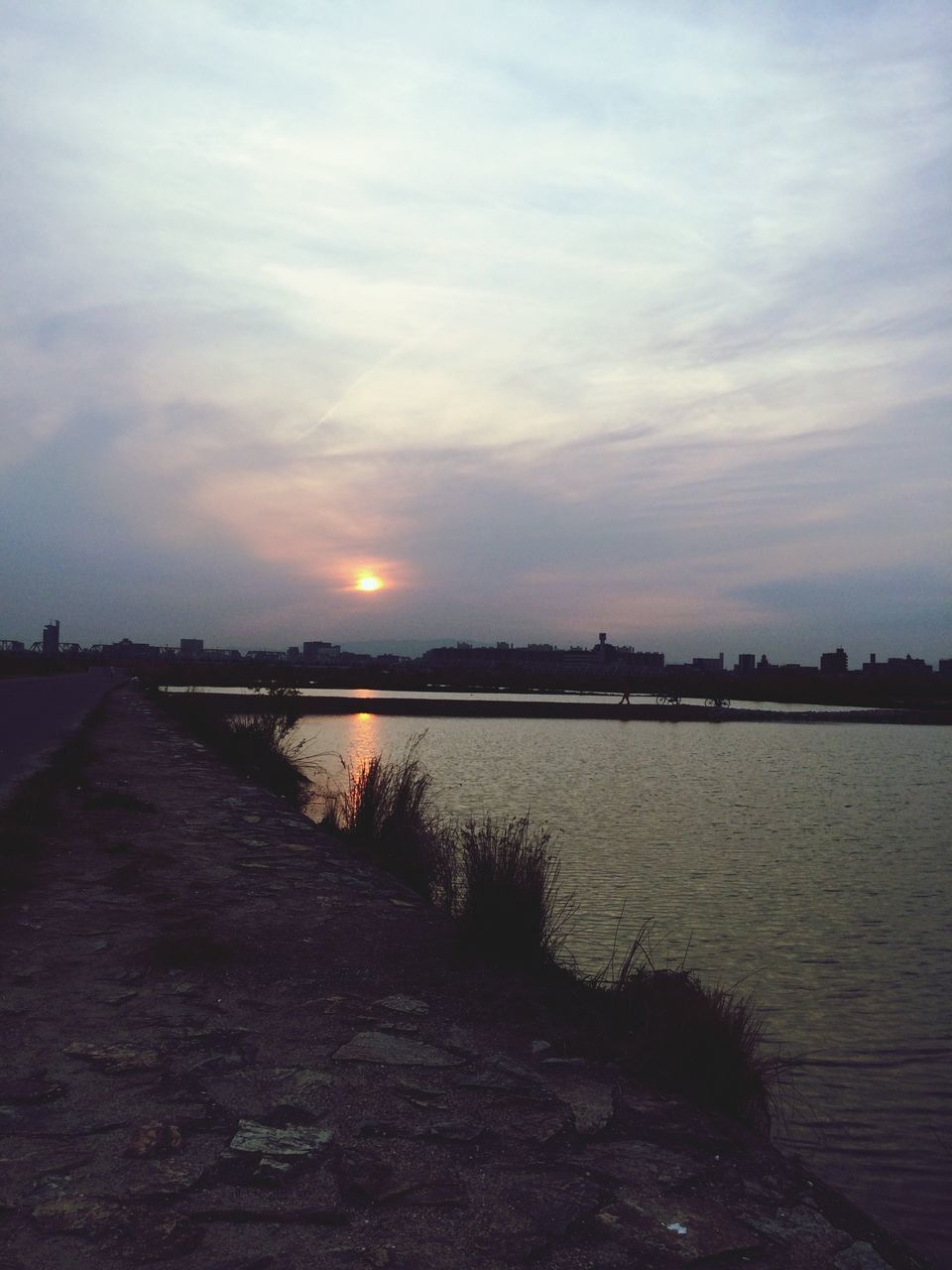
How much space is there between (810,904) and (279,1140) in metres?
7.31

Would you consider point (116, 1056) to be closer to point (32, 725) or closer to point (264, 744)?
point (264, 744)

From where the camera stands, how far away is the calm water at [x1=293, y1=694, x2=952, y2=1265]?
5.00m

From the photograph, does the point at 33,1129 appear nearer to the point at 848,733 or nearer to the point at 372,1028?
the point at 372,1028

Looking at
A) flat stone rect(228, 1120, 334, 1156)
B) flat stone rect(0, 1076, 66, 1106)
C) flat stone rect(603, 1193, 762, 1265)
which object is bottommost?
flat stone rect(603, 1193, 762, 1265)

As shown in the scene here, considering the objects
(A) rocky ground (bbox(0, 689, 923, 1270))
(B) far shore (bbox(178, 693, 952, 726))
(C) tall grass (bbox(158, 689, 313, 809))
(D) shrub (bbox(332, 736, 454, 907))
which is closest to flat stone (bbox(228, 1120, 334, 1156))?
(A) rocky ground (bbox(0, 689, 923, 1270))

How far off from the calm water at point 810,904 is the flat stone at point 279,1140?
2.47 meters

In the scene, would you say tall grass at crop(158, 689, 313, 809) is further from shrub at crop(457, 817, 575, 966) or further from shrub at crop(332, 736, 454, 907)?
shrub at crop(457, 817, 575, 966)

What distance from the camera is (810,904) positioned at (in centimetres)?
954

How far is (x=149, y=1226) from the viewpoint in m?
2.90

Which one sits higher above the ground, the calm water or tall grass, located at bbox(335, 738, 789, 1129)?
tall grass, located at bbox(335, 738, 789, 1129)

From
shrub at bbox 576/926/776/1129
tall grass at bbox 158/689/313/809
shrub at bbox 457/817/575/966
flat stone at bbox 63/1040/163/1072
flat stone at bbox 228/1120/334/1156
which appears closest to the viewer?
flat stone at bbox 228/1120/334/1156

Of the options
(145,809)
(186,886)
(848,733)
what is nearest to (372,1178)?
(186,886)

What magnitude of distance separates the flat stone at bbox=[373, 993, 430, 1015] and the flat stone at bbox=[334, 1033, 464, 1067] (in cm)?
38

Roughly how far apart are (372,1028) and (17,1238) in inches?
79.4
